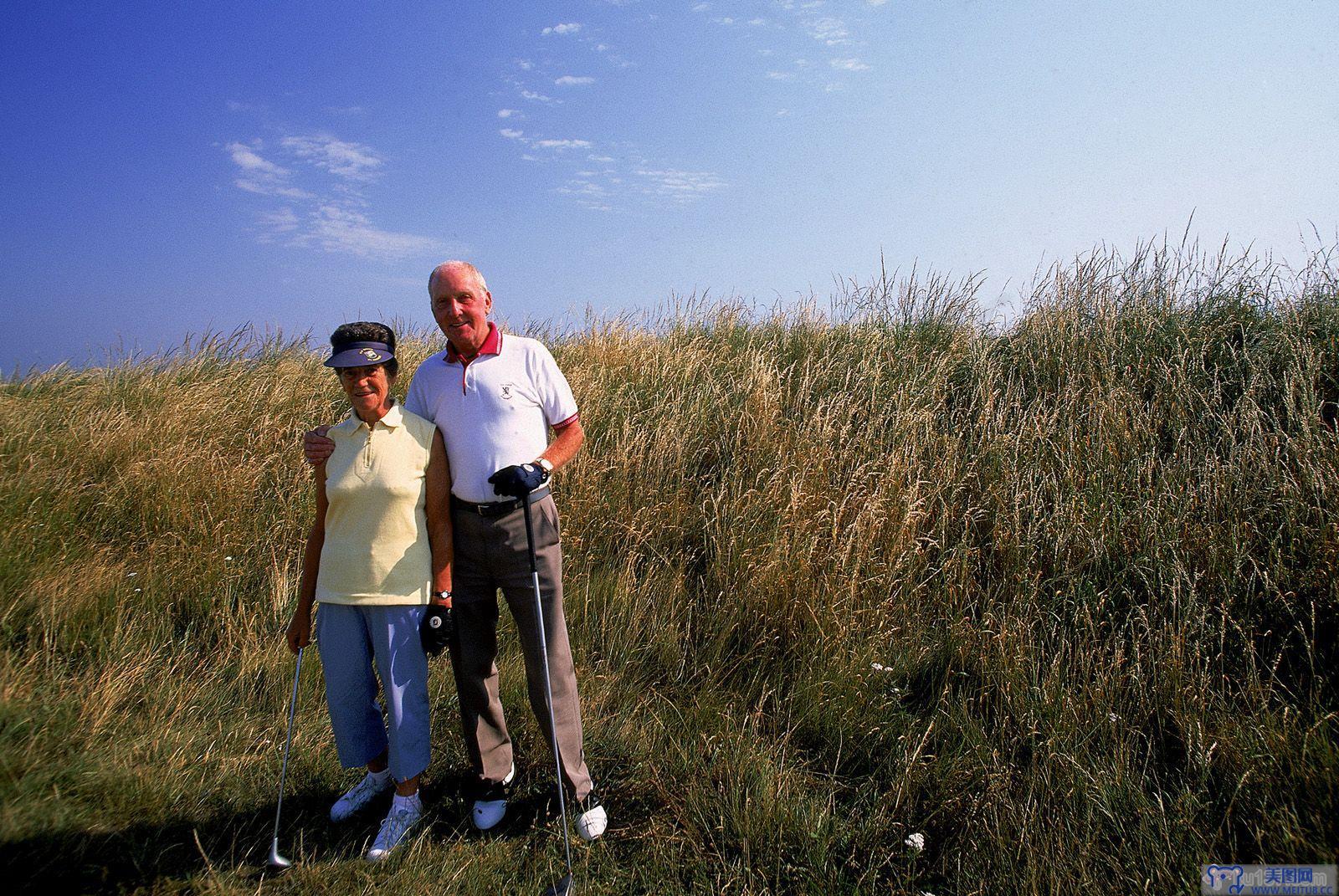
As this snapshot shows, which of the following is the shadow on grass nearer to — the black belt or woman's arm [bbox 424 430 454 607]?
woman's arm [bbox 424 430 454 607]

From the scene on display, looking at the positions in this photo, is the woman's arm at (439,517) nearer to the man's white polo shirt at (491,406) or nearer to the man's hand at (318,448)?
the man's white polo shirt at (491,406)

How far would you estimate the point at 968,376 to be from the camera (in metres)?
6.57

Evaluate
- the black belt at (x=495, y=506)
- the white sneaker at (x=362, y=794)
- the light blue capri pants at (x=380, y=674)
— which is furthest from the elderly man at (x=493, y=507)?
the white sneaker at (x=362, y=794)

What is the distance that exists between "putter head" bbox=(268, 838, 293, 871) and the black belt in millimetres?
1563

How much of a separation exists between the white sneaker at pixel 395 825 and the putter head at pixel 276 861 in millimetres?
314

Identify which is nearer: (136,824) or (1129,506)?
(136,824)

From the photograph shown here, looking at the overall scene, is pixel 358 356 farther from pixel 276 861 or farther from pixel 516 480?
pixel 276 861

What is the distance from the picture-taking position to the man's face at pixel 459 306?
3.12 meters

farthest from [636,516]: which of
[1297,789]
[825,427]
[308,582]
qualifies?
[1297,789]

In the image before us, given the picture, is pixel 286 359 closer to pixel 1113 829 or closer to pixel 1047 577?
pixel 1047 577

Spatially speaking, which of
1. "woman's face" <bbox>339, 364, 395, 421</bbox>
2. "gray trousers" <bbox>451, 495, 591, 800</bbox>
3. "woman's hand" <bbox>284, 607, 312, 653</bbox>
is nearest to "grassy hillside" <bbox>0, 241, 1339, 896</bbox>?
"gray trousers" <bbox>451, 495, 591, 800</bbox>

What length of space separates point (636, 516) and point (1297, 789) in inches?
152

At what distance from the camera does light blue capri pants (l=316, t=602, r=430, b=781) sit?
3.14 metres

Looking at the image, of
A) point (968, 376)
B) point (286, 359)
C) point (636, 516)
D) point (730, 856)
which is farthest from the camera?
point (286, 359)
